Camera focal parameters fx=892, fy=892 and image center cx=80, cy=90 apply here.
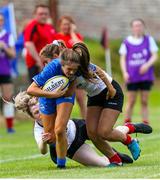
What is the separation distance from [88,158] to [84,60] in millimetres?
1302

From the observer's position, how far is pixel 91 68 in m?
10.1

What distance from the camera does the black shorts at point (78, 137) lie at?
34.5 feet

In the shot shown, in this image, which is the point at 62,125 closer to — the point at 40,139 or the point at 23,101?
the point at 40,139

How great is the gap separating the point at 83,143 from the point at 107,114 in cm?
51

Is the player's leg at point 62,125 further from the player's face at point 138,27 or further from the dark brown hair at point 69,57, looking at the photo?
the player's face at point 138,27

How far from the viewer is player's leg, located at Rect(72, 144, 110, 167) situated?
10.5 metres

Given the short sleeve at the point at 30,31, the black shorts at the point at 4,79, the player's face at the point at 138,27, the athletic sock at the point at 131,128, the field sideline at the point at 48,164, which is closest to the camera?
the field sideline at the point at 48,164

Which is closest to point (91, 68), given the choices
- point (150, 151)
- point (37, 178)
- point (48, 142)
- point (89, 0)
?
point (48, 142)

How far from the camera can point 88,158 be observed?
→ 34.5 feet

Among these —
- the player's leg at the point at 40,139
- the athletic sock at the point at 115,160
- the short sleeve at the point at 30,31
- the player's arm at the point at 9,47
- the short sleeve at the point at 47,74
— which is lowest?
the player's arm at the point at 9,47

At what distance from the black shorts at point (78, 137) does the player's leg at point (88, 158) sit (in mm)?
44

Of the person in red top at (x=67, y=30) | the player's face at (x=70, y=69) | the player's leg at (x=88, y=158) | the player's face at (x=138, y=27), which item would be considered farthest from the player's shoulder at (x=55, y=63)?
the player's face at (x=138, y=27)

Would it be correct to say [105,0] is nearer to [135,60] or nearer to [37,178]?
[135,60]

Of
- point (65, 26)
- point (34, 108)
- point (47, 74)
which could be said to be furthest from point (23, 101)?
point (65, 26)
